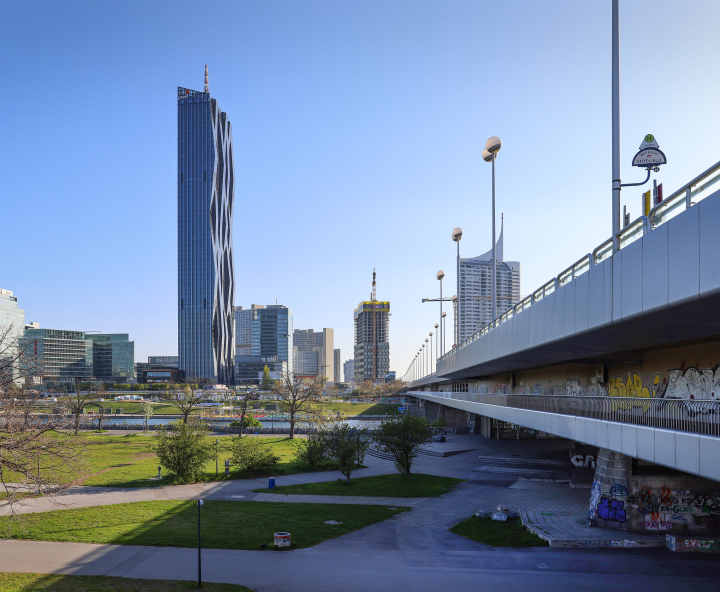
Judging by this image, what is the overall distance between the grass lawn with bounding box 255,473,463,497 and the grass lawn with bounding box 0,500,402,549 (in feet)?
12.1

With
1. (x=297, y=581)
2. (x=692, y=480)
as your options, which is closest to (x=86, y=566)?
(x=297, y=581)

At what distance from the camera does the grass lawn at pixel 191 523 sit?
20.1 m

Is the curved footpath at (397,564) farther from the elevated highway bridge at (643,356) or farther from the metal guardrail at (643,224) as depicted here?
the metal guardrail at (643,224)

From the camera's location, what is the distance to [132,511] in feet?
80.7

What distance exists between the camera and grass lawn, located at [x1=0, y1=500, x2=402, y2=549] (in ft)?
65.9

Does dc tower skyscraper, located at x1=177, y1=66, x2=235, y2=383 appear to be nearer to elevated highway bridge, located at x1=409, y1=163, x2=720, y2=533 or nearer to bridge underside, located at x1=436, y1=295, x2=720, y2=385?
elevated highway bridge, located at x1=409, y1=163, x2=720, y2=533

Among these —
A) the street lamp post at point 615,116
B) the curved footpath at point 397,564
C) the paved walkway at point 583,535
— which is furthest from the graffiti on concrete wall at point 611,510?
the street lamp post at point 615,116

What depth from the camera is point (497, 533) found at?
21.6m

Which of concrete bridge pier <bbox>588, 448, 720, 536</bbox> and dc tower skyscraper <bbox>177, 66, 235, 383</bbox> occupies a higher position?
dc tower skyscraper <bbox>177, 66, 235, 383</bbox>

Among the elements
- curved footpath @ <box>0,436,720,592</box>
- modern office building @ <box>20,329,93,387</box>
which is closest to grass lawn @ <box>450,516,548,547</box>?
curved footpath @ <box>0,436,720,592</box>

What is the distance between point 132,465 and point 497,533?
27.8m

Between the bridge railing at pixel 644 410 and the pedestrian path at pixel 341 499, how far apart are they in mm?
8389

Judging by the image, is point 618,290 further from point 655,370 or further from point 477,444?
point 477,444

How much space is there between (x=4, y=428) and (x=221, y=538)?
27.7 ft
